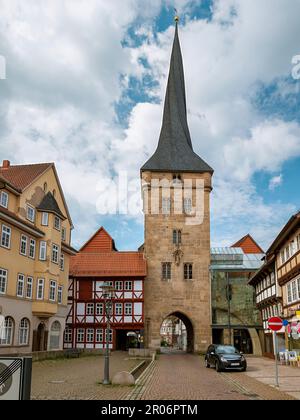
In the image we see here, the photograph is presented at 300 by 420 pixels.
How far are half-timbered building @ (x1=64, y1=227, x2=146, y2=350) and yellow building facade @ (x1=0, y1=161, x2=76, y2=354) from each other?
844 cm

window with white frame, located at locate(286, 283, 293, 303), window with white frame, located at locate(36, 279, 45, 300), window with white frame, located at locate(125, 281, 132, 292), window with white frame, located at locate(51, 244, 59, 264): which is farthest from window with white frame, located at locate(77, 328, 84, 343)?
window with white frame, located at locate(286, 283, 293, 303)

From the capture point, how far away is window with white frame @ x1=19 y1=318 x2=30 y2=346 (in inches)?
1144

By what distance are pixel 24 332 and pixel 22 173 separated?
36.1ft

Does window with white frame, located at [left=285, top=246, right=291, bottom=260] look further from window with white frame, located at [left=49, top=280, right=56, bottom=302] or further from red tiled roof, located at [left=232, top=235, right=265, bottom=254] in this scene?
red tiled roof, located at [left=232, top=235, right=265, bottom=254]

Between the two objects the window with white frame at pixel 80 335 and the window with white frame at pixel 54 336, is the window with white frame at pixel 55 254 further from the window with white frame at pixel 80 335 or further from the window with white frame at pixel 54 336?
the window with white frame at pixel 80 335

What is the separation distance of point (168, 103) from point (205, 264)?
20959 mm

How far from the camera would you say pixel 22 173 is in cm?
3353

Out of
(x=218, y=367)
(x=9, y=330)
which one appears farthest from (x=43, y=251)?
(x=218, y=367)

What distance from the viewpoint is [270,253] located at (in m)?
31.9

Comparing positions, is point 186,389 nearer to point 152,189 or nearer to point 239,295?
point 239,295

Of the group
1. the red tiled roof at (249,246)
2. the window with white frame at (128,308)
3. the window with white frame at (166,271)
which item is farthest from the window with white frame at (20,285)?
the red tiled roof at (249,246)

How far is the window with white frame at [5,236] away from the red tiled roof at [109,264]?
19029 mm

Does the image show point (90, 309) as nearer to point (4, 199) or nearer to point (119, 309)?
point (119, 309)
